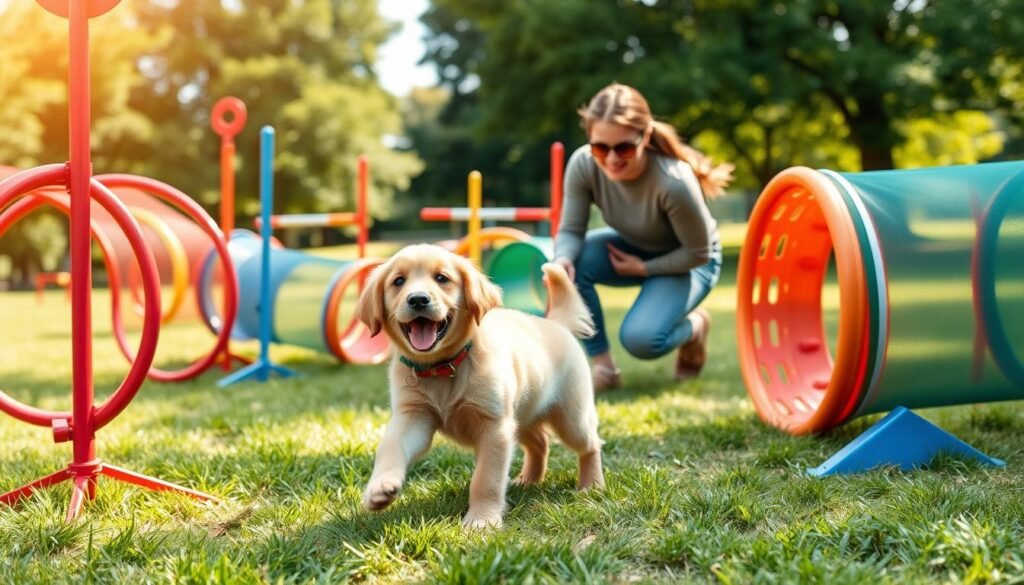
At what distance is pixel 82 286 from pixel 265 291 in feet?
13.0

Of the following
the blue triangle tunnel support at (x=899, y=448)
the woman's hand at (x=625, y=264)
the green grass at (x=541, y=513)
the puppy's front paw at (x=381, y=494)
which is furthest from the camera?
the woman's hand at (x=625, y=264)

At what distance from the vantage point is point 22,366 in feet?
25.5

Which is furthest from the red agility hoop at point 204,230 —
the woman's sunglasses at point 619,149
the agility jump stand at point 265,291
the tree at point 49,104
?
the tree at point 49,104

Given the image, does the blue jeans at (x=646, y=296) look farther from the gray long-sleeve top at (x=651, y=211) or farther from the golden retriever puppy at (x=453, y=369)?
the golden retriever puppy at (x=453, y=369)

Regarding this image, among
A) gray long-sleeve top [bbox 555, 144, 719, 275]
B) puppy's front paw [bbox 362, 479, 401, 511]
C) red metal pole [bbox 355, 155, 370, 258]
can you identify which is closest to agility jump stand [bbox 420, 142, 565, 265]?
red metal pole [bbox 355, 155, 370, 258]

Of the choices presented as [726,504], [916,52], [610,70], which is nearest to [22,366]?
[726,504]

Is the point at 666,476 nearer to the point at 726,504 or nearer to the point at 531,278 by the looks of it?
the point at 726,504

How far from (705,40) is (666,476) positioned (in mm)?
16401

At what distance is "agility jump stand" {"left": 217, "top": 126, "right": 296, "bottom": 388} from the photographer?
22.3ft

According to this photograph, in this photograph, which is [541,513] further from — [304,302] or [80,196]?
[304,302]

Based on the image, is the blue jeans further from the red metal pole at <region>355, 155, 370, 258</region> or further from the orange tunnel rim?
the red metal pole at <region>355, 155, 370, 258</region>

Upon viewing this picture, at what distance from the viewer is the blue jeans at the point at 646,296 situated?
5.45m

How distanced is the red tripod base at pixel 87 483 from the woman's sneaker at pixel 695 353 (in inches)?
143

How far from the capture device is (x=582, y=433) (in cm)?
340
